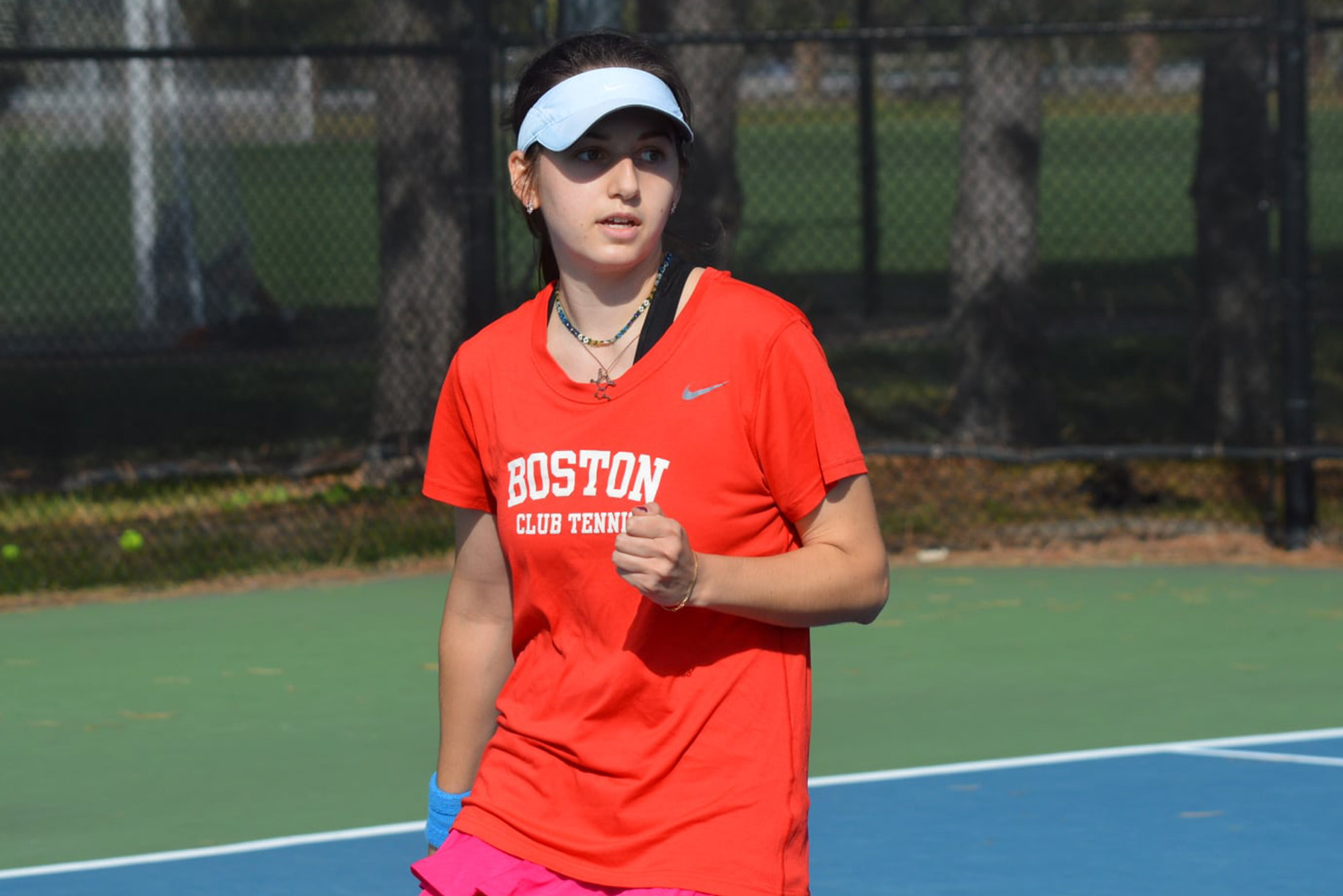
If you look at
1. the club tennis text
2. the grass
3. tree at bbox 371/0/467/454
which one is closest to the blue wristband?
the club tennis text

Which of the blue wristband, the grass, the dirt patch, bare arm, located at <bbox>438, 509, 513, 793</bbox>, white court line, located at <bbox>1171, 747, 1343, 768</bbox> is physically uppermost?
bare arm, located at <bbox>438, 509, 513, 793</bbox>

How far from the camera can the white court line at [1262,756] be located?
21.3ft

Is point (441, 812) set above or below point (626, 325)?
below

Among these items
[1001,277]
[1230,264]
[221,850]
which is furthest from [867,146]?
[221,850]

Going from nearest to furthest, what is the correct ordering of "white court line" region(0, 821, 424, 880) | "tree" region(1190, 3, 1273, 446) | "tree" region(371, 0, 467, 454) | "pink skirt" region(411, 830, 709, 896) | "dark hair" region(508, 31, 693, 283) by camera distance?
1. "pink skirt" region(411, 830, 709, 896)
2. "dark hair" region(508, 31, 693, 283)
3. "white court line" region(0, 821, 424, 880)
4. "tree" region(371, 0, 467, 454)
5. "tree" region(1190, 3, 1273, 446)

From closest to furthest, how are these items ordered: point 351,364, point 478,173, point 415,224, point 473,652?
point 473,652 → point 478,173 → point 415,224 → point 351,364

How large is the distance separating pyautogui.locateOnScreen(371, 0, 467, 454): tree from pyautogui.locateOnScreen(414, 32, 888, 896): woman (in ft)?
26.2

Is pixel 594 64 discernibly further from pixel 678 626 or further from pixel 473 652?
pixel 473 652

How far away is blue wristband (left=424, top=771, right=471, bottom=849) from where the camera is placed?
10.6 feet

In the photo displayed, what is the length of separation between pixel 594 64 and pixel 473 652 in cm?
91

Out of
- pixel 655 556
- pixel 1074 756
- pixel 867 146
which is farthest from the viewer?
pixel 867 146

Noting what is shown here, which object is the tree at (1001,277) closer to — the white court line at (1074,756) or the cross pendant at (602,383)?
the white court line at (1074,756)

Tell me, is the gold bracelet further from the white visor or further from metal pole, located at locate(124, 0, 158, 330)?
metal pole, located at locate(124, 0, 158, 330)

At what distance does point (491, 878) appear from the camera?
291 centimetres
